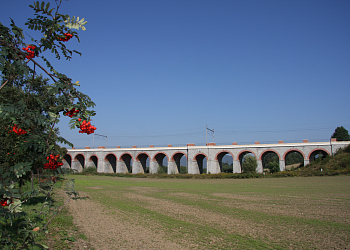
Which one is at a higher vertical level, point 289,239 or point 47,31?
point 47,31

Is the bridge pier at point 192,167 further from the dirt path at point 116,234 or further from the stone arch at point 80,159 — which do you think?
the dirt path at point 116,234

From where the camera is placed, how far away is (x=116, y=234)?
6.82m

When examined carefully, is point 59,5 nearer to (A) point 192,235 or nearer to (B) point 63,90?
(B) point 63,90

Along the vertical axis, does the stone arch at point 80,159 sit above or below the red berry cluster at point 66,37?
below

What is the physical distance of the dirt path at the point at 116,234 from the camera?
5.95m

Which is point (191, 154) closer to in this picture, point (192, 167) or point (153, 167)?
point (192, 167)

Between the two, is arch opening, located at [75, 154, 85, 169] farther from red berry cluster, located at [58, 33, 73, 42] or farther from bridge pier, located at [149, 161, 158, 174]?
red berry cluster, located at [58, 33, 73, 42]

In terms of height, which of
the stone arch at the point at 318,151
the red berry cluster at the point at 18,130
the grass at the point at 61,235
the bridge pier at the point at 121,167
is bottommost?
the bridge pier at the point at 121,167

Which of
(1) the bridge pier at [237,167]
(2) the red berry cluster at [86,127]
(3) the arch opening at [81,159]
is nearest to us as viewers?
(2) the red berry cluster at [86,127]

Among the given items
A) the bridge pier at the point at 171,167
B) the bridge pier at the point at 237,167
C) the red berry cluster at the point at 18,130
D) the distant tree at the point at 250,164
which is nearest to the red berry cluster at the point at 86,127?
the red berry cluster at the point at 18,130

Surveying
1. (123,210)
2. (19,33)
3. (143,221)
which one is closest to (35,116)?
(19,33)

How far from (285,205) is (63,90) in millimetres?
10968

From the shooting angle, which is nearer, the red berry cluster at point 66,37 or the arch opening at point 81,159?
the red berry cluster at point 66,37

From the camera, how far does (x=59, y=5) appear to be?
2.97 m
